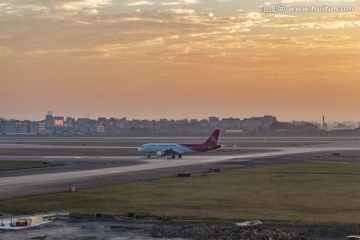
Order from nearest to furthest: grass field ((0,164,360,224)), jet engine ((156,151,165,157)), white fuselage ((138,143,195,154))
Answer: grass field ((0,164,360,224)), jet engine ((156,151,165,157)), white fuselage ((138,143,195,154))

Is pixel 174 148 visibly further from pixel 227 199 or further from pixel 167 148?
pixel 227 199

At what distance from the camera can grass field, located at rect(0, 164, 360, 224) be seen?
50125 millimetres

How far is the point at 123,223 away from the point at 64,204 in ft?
42.4

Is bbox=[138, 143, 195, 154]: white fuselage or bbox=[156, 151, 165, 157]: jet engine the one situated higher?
bbox=[138, 143, 195, 154]: white fuselage

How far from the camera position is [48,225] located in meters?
45.2

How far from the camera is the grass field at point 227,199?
5012 centimetres

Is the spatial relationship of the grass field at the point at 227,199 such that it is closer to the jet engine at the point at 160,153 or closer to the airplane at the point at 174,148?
the jet engine at the point at 160,153

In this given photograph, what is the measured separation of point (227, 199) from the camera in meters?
60.5

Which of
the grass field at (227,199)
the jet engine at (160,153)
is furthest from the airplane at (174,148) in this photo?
the grass field at (227,199)

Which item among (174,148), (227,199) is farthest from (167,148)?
(227,199)

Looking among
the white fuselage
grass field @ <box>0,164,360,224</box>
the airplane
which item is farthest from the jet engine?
grass field @ <box>0,164,360,224</box>

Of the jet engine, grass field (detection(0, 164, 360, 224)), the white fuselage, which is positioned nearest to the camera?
grass field (detection(0, 164, 360, 224))

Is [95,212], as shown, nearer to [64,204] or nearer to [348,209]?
[64,204]

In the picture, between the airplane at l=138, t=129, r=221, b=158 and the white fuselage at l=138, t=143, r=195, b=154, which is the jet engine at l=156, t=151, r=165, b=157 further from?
the white fuselage at l=138, t=143, r=195, b=154
